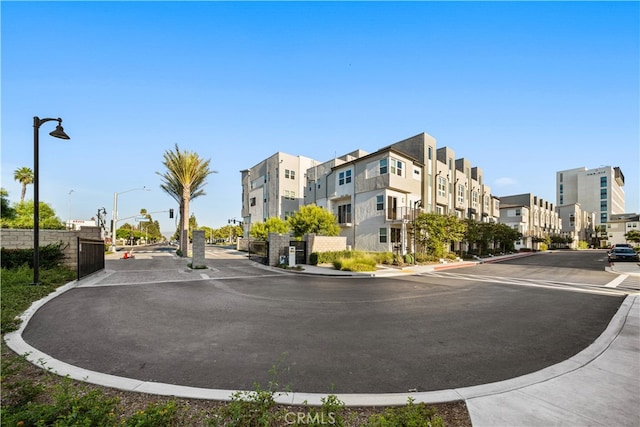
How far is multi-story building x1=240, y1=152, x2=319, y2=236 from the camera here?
40.3 metres

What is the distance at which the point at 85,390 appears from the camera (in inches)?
145

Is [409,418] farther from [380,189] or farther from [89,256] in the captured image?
[380,189]

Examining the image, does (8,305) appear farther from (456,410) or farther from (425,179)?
(425,179)

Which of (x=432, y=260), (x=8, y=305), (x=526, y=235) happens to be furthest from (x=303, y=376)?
(x=526, y=235)

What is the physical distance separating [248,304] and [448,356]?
6.36 m

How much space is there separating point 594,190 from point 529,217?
2867 inches

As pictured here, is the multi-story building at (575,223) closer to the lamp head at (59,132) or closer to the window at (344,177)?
the window at (344,177)

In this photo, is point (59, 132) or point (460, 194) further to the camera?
point (460, 194)

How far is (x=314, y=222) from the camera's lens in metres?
26.6

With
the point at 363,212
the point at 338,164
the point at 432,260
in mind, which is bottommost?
the point at 432,260

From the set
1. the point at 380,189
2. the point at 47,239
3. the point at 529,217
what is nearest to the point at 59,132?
the point at 47,239

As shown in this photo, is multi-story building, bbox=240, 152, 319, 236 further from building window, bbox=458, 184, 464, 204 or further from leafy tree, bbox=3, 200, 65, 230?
leafy tree, bbox=3, 200, 65, 230

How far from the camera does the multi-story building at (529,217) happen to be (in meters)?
59.0

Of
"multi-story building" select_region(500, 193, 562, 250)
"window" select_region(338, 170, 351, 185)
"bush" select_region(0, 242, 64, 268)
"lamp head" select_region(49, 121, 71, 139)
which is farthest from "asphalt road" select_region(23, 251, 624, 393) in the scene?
"multi-story building" select_region(500, 193, 562, 250)
